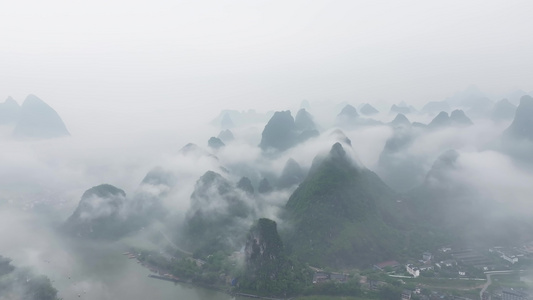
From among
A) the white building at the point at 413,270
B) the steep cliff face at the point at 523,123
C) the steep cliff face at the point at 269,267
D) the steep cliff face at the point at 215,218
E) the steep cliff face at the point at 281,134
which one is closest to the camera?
the steep cliff face at the point at 269,267

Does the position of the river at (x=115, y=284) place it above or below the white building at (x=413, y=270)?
below

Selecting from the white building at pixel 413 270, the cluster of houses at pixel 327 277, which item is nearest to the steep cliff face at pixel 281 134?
the white building at pixel 413 270

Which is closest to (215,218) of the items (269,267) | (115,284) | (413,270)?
(269,267)

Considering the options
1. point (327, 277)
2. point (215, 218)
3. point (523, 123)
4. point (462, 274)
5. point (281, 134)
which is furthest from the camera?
point (281, 134)

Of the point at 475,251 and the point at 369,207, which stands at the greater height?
the point at 369,207

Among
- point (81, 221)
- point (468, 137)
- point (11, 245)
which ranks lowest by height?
point (11, 245)

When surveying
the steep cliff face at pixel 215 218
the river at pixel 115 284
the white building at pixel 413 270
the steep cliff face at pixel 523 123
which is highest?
the steep cliff face at pixel 523 123

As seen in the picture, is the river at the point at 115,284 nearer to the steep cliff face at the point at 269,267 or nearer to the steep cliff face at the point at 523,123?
the steep cliff face at the point at 269,267

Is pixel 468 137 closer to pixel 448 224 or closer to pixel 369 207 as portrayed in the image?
pixel 448 224

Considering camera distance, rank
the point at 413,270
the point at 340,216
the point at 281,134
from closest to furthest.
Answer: the point at 413,270, the point at 340,216, the point at 281,134

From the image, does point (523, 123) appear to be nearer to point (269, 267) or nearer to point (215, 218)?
point (269, 267)

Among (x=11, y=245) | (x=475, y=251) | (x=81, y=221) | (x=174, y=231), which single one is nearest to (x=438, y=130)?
(x=475, y=251)
